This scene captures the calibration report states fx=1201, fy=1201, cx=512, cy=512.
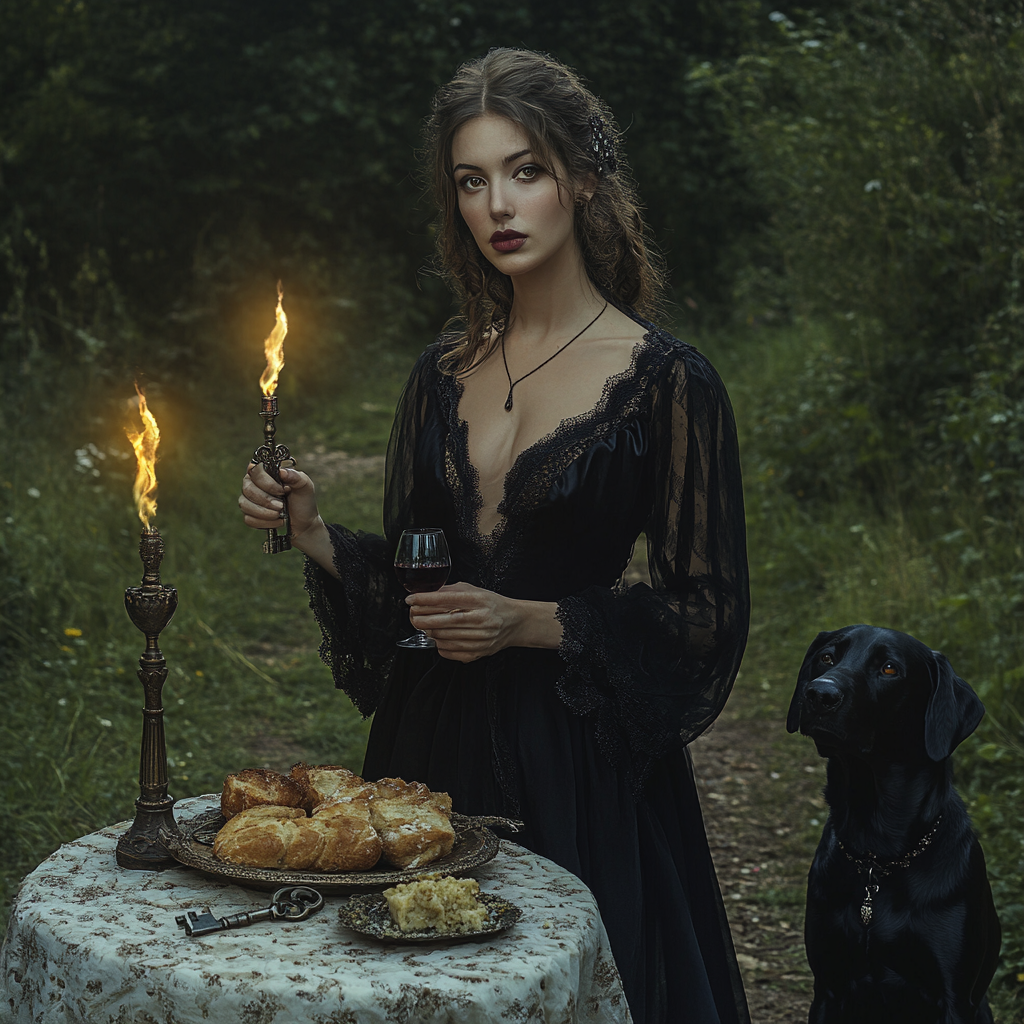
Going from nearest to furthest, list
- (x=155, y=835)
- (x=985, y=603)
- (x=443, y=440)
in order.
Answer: (x=155, y=835)
(x=443, y=440)
(x=985, y=603)

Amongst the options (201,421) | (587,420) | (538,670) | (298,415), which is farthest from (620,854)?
(298,415)

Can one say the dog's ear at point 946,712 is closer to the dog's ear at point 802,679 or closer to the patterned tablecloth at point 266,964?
the dog's ear at point 802,679

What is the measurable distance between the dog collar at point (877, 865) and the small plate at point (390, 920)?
104 centimetres

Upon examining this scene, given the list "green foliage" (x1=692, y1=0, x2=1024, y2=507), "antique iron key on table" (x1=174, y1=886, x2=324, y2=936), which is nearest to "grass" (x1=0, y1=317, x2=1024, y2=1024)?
"green foliage" (x1=692, y1=0, x2=1024, y2=507)

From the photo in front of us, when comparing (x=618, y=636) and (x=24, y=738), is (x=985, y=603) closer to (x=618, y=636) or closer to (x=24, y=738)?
(x=618, y=636)

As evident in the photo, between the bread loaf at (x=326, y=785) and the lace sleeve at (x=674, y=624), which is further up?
the lace sleeve at (x=674, y=624)

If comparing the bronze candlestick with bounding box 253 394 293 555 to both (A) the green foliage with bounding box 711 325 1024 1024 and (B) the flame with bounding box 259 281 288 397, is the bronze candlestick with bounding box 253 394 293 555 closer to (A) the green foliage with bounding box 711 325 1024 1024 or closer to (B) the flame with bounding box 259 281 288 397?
(B) the flame with bounding box 259 281 288 397

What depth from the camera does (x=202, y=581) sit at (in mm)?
6379

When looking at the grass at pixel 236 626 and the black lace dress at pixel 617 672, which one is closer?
the black lace dress at pixel 617 672

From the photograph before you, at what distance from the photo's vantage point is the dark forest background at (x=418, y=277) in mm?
5254

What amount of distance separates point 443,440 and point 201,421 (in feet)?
25.5

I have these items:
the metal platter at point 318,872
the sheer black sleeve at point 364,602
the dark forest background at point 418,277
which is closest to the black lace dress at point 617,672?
the sheer black sleeve at point 364,602

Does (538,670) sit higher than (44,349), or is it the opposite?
(44,349)

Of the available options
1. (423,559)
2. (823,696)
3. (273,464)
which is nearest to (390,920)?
(423,559)
